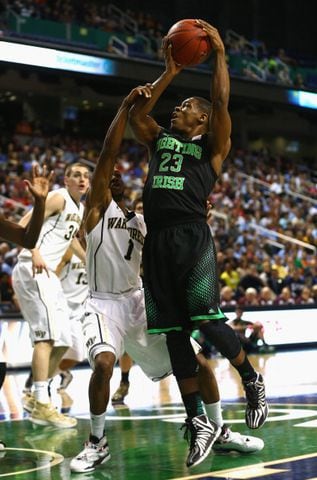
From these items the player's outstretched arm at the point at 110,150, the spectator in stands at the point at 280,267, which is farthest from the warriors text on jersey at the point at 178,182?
the spectator in stands at the point at 280,267

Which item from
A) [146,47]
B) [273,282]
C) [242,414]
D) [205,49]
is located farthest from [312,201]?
[205,49]

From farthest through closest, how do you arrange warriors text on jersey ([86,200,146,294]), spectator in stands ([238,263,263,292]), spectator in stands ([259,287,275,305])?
1. spectator in stands ([238,263,263,292])
2. spectator in stands ([259,287,275,305])
3. warriors text on jersey ([86,200,146,294])

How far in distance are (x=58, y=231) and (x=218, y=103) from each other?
2.86m

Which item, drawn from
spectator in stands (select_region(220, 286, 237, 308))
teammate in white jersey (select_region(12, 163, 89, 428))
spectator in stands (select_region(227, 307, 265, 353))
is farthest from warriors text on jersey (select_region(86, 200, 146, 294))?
spectator in stands (select_region(220, 286, 237, 308))

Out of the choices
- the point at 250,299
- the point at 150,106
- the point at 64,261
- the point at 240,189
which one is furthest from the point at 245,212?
the point at 150,106

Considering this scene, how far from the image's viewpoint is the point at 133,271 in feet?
18.8

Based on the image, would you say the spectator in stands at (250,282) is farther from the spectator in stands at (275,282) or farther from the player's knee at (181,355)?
the player's knee at (181,355)

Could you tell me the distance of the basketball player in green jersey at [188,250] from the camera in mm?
5145

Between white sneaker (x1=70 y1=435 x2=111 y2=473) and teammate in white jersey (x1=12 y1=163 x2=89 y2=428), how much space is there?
180 cm

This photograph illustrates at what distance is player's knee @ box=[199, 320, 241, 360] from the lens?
204 inches

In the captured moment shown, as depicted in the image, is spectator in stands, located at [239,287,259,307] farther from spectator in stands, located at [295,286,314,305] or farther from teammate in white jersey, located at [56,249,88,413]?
teammate in white jersey, located at [56,249,88,413]

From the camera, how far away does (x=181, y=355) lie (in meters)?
5.21

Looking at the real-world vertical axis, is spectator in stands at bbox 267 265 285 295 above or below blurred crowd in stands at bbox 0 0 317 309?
→ below

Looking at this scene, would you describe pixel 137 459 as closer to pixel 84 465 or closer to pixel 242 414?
pixel 84 465
